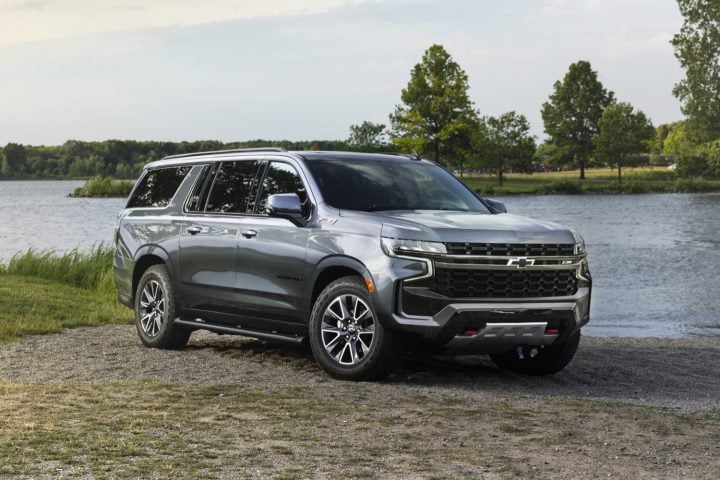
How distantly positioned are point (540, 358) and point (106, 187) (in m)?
104

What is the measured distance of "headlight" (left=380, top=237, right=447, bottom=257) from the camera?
8438mm

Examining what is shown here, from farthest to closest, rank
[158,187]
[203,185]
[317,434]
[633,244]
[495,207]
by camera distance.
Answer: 1. [633,244]
2. [158,187]
3. [203,185]
4. [495,207]
5. [317,434]

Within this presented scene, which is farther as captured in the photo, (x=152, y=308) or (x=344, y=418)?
(x=152, y=308)

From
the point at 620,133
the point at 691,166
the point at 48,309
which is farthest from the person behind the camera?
the point at 620,133

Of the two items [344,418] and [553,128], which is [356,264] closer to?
[344,418]

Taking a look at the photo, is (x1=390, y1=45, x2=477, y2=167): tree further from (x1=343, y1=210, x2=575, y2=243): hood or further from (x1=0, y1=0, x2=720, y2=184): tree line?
(x1=343, y1=210, x2=575, y2=243): hood

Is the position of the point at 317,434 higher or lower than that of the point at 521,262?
lower

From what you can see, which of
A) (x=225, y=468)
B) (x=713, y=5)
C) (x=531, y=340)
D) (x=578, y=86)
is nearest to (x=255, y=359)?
(x=531, y=340)

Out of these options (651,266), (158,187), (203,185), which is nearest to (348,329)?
(203,185)

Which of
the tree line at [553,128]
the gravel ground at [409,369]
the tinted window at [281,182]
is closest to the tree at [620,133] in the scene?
the tree line at [553,128]

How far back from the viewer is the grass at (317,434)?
6.07m

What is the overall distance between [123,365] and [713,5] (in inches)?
3210

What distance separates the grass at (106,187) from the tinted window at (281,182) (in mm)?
99228

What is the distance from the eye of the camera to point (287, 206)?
9109mm
